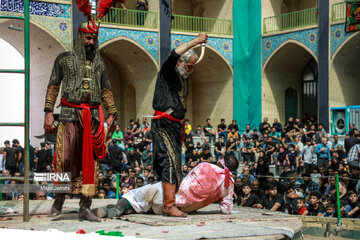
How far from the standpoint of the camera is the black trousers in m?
5.89

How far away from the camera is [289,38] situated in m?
21.8

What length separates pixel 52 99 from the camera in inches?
224

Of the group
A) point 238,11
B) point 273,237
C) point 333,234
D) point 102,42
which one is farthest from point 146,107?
point 273,237

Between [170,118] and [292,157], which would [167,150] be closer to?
[170,118]

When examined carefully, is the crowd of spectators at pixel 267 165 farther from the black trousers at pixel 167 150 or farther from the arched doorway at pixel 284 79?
the arched doorway at pixel 284 79

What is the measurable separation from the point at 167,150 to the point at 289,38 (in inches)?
667

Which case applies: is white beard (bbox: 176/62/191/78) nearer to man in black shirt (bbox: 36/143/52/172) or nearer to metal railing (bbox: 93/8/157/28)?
man in black shirt (bbox: 36/143/52/172)

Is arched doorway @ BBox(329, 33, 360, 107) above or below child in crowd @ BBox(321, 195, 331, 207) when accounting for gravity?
above

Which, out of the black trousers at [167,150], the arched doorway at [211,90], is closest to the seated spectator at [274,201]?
the black trousers at [167,150]

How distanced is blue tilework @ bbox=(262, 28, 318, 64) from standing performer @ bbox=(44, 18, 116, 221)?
1655cm

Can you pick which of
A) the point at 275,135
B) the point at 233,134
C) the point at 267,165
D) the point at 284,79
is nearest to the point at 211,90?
the point at 284,79

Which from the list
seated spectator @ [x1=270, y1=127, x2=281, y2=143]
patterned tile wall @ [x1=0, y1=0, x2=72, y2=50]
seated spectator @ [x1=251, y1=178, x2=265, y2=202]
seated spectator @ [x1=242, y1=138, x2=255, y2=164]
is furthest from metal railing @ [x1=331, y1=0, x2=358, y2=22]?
seated spectator @ [x1=251, y1=178, x2=265, y2=202]

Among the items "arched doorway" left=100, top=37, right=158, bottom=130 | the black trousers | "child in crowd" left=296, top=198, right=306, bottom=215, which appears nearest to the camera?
the black trousers

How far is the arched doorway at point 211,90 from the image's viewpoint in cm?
2328
